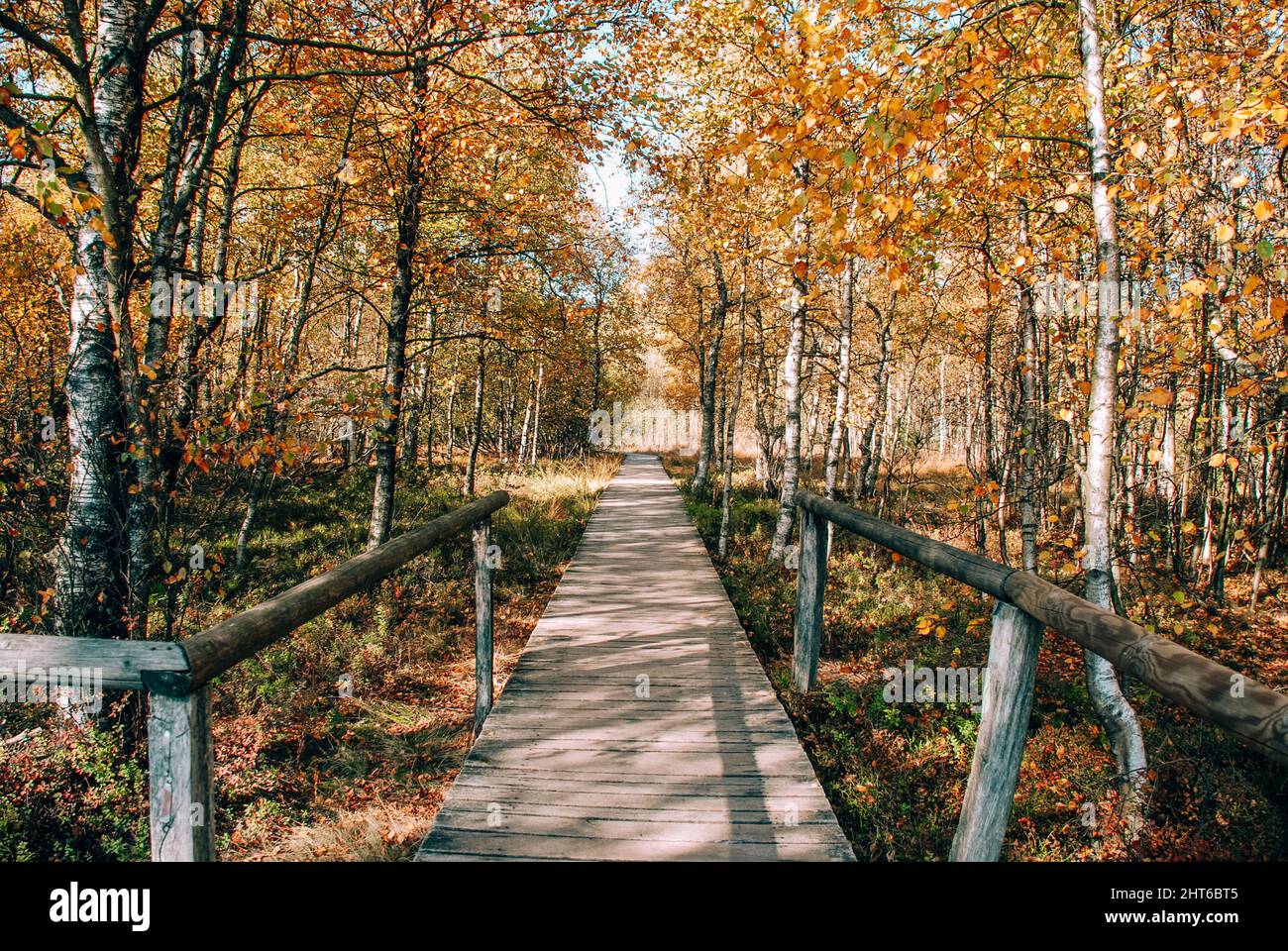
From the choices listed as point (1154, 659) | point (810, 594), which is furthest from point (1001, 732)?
point (810, 594)

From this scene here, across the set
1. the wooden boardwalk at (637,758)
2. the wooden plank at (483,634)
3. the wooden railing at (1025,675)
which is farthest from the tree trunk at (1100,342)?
the wooden plank at (483,634)

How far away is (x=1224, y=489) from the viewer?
28.8 ft

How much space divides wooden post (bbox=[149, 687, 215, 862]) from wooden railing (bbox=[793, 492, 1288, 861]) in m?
2.65

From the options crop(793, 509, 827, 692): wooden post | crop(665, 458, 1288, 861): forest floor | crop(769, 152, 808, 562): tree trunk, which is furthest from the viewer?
crop(769, 152, 808, 562): tree trunk

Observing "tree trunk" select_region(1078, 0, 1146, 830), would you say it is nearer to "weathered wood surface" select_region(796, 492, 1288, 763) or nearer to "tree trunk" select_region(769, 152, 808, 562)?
"weathered wood surface" select_region(796, 492, 1288, 763)

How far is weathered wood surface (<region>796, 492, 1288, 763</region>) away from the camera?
4.64ft

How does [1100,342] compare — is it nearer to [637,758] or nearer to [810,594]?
[810,594]

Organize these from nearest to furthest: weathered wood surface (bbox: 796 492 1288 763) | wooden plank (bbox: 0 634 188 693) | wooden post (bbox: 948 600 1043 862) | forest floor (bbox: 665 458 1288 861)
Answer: weathered wood surface (bbox: 796 492 1288 763) → wooden plank (bbox: 0 634 188 693) → wooden post (bbox: 948 600 1043 862) → forest floor (bbox: 665 458 1288 861)

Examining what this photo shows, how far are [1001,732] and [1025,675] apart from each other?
0.26 metres

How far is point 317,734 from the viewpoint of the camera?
5137 millimetres

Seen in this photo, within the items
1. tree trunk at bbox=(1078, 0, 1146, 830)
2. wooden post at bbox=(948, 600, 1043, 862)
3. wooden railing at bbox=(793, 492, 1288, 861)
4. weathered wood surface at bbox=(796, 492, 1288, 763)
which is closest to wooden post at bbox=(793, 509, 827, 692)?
wooden railing at bbox=(793, 492, 1288, 861)

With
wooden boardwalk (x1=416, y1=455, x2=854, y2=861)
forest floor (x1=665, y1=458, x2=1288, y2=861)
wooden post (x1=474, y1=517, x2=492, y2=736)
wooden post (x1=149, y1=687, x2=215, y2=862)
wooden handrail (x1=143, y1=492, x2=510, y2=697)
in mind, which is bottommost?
forest floor (x1=665, y1=458, x2=1288, y2=861)

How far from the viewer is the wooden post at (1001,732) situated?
2.49 m

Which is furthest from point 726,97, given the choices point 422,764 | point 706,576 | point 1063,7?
point 422,764
